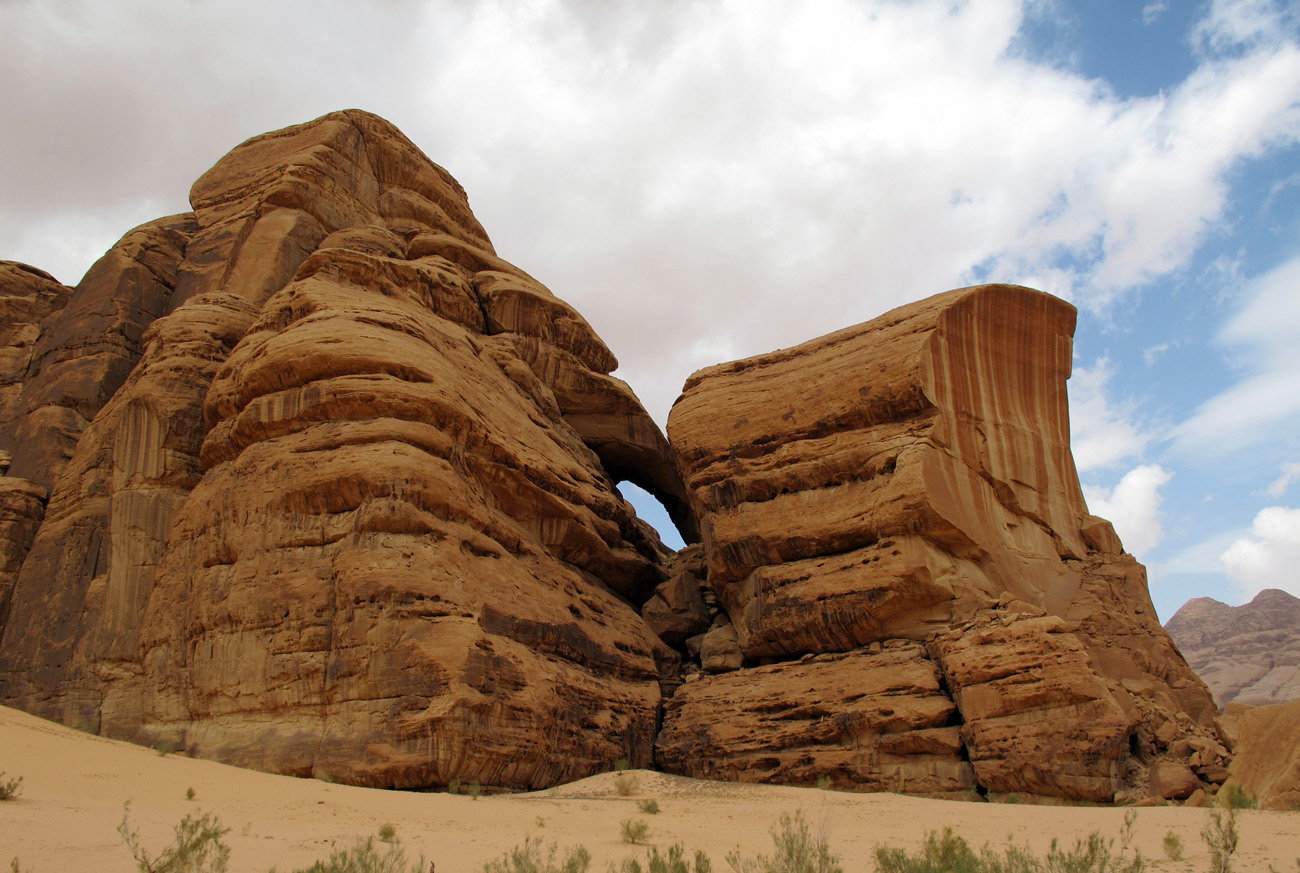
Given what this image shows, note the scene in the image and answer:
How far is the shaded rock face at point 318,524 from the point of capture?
14.1 m

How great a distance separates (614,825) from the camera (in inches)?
432

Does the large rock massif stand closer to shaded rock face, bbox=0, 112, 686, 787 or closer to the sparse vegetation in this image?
shaded rock face, bbox=0, 112, 686, 787

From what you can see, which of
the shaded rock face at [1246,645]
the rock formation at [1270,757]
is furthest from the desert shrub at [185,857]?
the shaded rock face at [1246,645]

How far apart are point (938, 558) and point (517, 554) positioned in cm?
820

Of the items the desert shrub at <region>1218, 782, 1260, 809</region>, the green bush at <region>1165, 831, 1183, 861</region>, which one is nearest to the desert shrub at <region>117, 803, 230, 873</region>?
the green bush at <region>1165, 831, 1183, 861</region>

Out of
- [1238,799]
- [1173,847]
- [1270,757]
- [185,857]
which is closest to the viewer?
[185,857]

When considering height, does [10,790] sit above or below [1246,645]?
below

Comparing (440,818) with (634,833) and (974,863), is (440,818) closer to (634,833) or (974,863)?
(634,833)

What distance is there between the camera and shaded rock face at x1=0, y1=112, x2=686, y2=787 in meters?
14.1

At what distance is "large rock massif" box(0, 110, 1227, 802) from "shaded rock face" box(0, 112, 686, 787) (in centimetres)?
7

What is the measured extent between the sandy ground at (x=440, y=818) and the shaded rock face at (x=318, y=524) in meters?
1.42

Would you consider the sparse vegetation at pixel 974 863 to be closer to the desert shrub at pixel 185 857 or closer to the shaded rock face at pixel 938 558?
the desert shrub at pixel 185 857

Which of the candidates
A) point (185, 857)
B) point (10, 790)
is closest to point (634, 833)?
point (185, 857)

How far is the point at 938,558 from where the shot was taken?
17.3 meters
